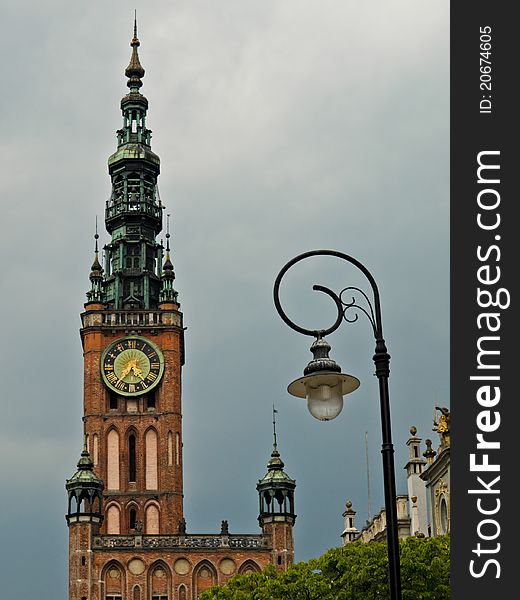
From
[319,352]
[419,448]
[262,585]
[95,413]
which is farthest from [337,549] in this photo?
[95,413]

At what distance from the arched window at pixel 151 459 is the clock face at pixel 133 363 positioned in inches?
148

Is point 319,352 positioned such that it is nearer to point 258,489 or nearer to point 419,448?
point 419,448

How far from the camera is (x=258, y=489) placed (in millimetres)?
103000

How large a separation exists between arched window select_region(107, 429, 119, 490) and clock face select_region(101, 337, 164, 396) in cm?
415

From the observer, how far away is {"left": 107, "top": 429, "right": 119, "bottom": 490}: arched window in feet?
347

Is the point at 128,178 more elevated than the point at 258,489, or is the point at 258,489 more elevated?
the point at 128,178

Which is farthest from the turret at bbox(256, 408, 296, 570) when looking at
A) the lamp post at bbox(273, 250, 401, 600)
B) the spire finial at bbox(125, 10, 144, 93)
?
the lamp post at bbox(273, 250, 401, 600)

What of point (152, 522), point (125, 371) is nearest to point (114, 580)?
point (152, 522)

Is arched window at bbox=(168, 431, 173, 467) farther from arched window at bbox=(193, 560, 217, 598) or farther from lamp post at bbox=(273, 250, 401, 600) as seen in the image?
lamp post at bbox=(273, 250, 401, 600)

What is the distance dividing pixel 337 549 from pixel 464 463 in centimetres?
4241

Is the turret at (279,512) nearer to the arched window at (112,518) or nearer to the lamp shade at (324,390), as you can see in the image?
the arched window at (112,518)

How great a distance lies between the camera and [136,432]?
352ft

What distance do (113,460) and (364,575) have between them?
52082 mm

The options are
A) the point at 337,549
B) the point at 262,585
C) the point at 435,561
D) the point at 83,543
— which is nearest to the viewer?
the point at 435,561
